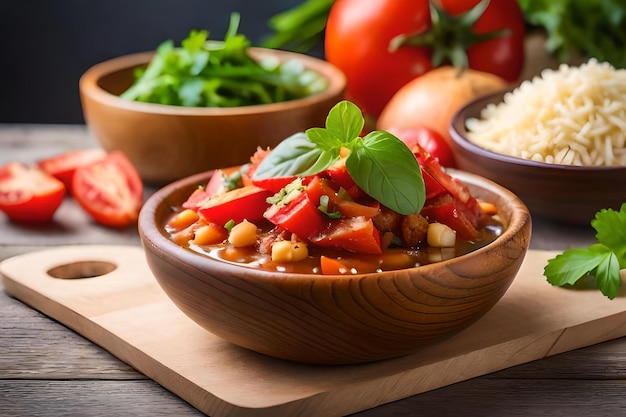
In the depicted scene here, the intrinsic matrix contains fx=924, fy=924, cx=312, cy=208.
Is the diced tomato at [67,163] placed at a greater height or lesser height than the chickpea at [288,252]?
lesser

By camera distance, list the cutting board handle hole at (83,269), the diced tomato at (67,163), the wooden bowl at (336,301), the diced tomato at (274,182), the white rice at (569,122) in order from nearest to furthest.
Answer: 1. the wooden bowl at (336,301)
2. the diced tomato at (274,182)
3. the cutting board handle hole at (83,269)
4. the white rice at (569,122)
5. the diced tomato at (67,163)

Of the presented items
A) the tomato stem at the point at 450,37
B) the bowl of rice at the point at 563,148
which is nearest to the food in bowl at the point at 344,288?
the bowl of rice at the point at 563,148

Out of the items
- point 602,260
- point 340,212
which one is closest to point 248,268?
point 340,212

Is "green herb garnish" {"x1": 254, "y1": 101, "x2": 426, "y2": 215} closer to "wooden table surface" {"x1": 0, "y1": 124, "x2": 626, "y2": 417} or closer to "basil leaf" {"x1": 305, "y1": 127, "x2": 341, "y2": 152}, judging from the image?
"basil leaf" {"x1": 305, "y1": 127, "x2": 341, "y2": 152}

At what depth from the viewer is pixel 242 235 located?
1.63 meters

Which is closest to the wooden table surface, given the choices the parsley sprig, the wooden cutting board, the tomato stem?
the wooden cutting board

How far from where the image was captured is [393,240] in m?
1.64

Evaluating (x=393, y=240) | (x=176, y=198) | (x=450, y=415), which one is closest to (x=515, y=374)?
(x=450, y=415)

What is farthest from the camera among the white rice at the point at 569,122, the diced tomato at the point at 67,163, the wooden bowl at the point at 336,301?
the diced tomato at the point at 67,163

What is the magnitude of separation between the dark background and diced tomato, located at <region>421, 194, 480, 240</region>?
2.64m

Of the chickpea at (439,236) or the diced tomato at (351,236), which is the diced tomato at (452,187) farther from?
the diced tomato at (351,236)

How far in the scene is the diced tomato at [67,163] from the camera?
2.76 meters

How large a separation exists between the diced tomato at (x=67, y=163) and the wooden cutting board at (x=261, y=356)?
24.9 inches

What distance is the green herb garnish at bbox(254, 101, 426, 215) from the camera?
1.57 m
